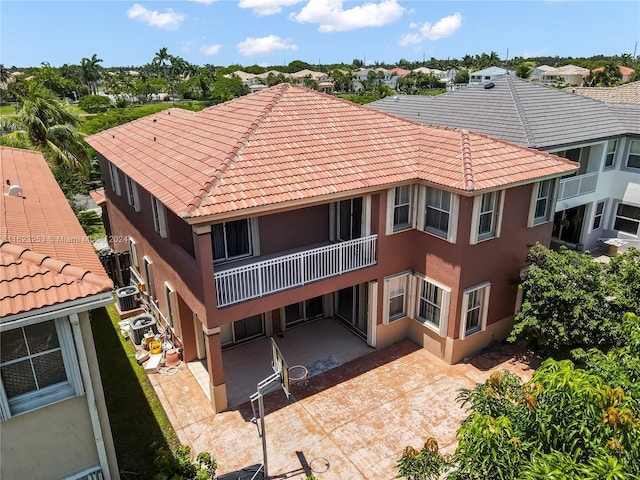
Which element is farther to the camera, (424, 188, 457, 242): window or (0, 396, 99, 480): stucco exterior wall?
(424, 188, 457, 242): window

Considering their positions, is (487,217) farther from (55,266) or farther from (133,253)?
(133,253)

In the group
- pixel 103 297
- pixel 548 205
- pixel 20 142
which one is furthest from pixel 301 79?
pixel 103 297

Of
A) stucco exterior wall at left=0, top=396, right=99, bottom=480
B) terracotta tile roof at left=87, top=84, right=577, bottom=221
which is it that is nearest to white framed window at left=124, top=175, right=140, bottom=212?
terracotta tile roof at left=87, top=84, right=577, bottom=221

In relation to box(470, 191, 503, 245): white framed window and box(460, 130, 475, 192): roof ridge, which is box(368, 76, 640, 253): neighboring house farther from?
box(470, 191, 503, 245): white framed window

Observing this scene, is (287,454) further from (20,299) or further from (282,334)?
(20,299)

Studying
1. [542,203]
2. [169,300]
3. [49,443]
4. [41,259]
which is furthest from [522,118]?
[49,443]

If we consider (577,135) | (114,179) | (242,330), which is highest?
(577,135)

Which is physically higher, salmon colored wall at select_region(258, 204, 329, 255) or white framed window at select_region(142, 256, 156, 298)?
salmon colored wall at select_region(258, 204, 329, 255)
